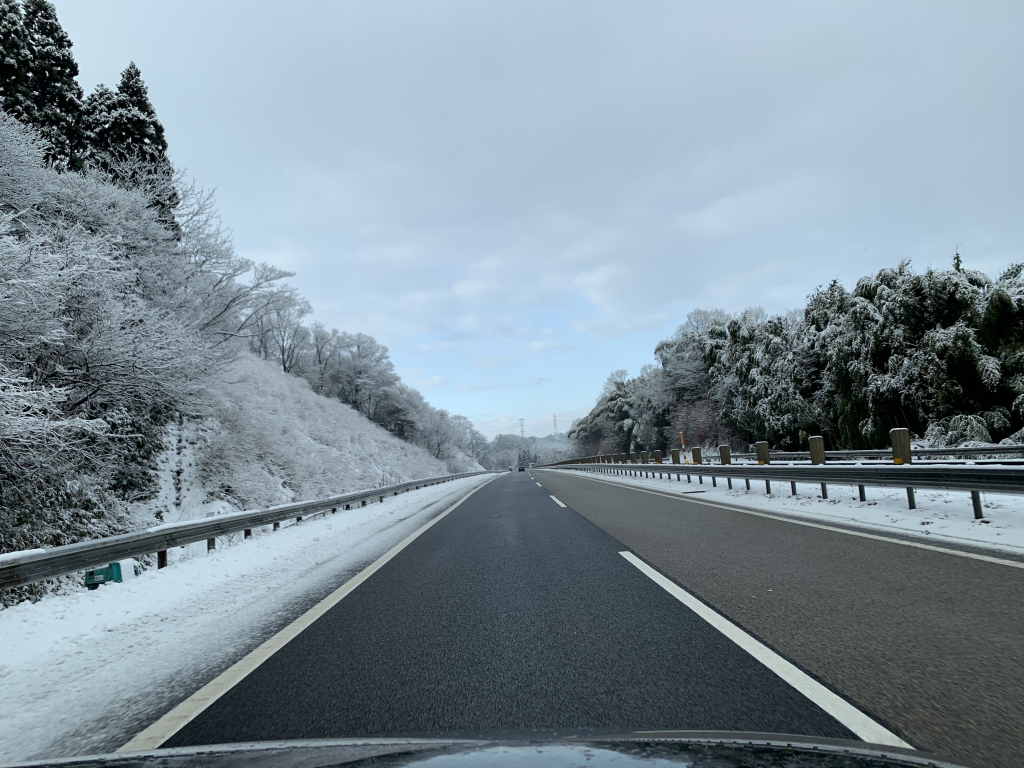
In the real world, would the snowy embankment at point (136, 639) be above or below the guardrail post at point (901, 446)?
below

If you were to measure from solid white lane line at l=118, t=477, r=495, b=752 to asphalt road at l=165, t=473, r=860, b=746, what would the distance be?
0.07 meters

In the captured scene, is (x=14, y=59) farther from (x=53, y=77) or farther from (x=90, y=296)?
(x=90, y=296)

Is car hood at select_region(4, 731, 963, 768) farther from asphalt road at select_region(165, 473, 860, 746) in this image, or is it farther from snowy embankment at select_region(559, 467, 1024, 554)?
snowy embankment at select_region(559, 467, 1024, 554)

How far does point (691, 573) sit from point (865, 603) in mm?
1626

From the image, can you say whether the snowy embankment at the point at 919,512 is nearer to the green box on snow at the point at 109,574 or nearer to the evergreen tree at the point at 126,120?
the green box on snow at the point at 109,574

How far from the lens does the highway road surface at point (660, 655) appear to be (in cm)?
259

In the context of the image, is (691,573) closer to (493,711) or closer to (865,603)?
(865,603)

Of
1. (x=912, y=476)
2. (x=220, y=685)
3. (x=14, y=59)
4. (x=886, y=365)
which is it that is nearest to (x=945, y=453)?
(x=886, y=365)

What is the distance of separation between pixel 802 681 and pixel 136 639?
16.1 ft

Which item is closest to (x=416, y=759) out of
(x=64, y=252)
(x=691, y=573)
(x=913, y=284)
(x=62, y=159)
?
(x=691, y=573)

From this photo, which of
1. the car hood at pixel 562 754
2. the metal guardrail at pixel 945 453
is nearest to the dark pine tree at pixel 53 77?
the car hood at pixel 562 754

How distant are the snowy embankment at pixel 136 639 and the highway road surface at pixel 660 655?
0.32 meters

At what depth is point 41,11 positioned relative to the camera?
1997 centimetres

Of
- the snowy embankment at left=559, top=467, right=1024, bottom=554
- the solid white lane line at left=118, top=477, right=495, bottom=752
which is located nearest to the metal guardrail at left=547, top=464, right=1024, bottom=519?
the snowy embankment at left=559, top=467, right=1024, bottom=554
